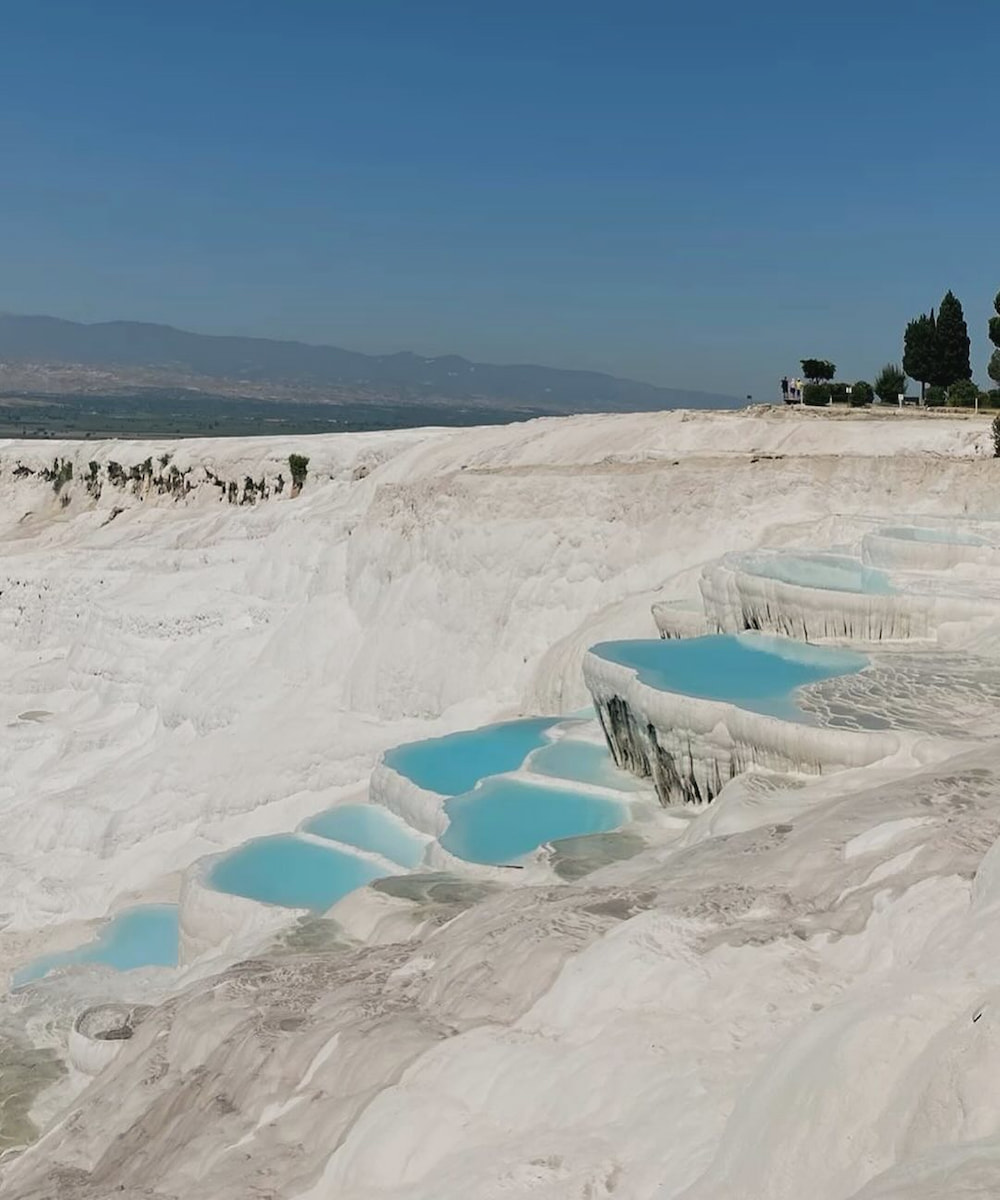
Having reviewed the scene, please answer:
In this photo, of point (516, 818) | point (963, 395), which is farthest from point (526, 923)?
point (963, 395)

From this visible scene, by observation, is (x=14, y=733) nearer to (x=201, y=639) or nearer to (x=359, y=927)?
(x=201, y=639)

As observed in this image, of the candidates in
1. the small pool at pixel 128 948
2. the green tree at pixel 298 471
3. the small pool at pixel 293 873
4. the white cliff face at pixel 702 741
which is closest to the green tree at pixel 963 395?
the green tree at pixel 298 471

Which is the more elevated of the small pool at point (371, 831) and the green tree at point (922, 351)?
the green tree at point (922, 351)

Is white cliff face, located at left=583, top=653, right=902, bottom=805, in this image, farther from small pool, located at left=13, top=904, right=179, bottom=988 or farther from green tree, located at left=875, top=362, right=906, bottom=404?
green tree, located at left=875, top=362, right=906, bottom=404

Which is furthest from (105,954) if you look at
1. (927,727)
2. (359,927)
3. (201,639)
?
(201,639)

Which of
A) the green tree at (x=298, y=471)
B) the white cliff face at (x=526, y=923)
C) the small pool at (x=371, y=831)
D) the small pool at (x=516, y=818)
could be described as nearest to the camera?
the white cliff face at (x=526, y=923)

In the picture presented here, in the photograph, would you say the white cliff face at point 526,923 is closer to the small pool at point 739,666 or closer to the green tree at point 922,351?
the small pool at point 739,666

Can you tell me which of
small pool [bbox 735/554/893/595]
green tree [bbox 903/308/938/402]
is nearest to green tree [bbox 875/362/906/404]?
green tree [bbox 903/308/938/402]

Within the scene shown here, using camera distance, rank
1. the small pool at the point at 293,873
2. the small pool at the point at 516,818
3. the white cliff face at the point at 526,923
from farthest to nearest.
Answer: the small pool at the point at 293,873, the small pool at the point at 516,818, the white cliff face at the point at 526,923
